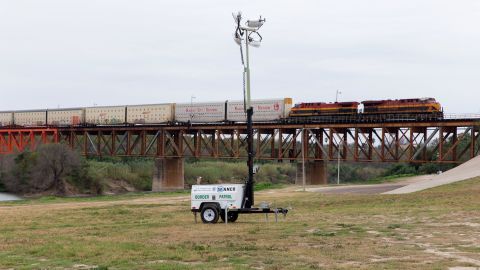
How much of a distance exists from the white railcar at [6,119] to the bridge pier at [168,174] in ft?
113

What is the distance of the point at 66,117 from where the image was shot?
98.9 metres

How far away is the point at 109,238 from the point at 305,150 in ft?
178

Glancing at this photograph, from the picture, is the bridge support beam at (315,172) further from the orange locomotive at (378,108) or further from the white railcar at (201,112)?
the white railcar at (201,112)

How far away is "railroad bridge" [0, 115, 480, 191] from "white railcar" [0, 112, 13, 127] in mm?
2326

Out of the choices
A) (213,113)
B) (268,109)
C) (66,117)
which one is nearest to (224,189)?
(268,109)

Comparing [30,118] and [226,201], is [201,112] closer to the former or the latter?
[30,118]

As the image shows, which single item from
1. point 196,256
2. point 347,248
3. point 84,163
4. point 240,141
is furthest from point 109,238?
point 84,163

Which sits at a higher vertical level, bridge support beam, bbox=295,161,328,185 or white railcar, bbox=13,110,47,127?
white railcar, bbox=13,110,47,127

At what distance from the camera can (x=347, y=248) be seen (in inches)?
651

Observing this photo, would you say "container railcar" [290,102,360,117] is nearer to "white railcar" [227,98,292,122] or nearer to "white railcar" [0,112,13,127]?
"white railcar" [227,98,292,122]

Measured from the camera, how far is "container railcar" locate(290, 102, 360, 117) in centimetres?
6769

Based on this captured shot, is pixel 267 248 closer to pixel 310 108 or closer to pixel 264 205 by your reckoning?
pixel 264 205

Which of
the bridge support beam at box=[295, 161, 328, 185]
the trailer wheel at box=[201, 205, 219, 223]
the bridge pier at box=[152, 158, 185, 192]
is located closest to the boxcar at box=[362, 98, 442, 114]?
the bridge support beam at box=[295, 161, 328, 185]

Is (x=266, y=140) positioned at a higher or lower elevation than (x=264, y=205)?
higher
